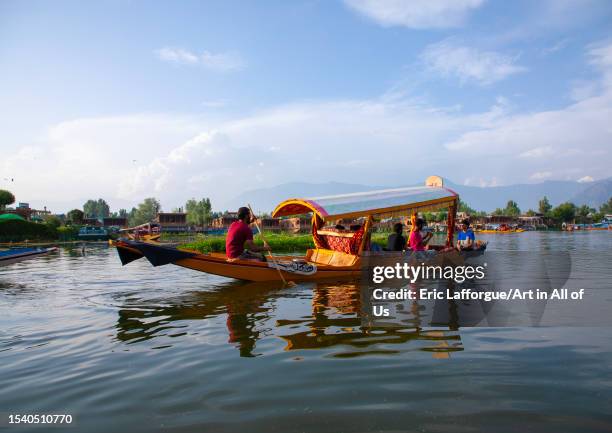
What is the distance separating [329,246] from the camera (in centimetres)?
1459

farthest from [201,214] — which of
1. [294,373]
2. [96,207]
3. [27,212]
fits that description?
[294,373]

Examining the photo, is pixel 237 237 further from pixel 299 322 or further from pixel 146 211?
pixel 146 211

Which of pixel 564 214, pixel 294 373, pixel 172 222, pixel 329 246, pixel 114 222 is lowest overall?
pixel 294 373

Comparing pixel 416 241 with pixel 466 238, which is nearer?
pixel 416 241

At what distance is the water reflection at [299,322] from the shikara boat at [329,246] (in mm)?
831

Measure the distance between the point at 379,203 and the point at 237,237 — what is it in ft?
13.4

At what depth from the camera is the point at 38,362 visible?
219 inches

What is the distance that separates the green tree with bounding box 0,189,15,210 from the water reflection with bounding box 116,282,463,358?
56594 mm

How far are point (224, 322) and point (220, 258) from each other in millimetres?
3975

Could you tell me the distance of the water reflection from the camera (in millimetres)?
6066

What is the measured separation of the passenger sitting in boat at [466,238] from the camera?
1386cm

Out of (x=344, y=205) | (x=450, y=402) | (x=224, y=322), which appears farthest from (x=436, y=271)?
(x=450, y=402)

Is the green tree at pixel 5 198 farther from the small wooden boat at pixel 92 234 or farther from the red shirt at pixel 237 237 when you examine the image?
the red shirt at pixel 237 237

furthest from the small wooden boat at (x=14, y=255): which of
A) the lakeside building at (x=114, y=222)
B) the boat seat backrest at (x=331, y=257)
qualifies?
the lakeside building at (x=114, y=222)
